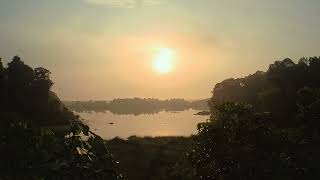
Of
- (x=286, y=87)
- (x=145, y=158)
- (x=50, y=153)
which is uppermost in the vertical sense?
(x=286, y=87)

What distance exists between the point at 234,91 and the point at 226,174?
5455 inches

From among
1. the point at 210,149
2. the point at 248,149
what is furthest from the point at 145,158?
the point at 248,149

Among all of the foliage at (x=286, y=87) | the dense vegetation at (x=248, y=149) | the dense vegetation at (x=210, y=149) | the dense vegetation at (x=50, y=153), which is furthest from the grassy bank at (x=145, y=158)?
the dense vegetation at (x=50, y=153)

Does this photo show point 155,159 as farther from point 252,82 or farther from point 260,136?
point 252,82

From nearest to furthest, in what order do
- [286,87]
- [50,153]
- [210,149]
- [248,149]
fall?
[50,153] → [248,149] → [210,149] → [286,87]

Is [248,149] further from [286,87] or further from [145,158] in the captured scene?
[286,87]

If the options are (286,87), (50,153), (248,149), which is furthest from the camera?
(286,87)

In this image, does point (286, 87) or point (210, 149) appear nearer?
point (210, 149)

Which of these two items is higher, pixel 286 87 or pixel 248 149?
pixel 286 87

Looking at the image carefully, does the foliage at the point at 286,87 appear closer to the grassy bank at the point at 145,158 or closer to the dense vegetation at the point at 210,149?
the grassy bank at the point at 145,158

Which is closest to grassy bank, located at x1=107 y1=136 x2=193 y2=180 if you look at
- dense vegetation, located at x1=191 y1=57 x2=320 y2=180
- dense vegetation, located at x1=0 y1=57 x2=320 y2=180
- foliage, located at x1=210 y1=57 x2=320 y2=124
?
foliage, located at x1=210 y1=57 x2=320 y2=124

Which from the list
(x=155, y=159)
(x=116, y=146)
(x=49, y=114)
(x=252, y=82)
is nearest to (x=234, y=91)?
(x=252, y=82)

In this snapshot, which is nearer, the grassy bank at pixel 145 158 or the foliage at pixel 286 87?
the grassy bank at pixel 145 158

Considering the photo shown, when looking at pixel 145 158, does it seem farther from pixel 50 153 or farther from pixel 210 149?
pixel 50 153
